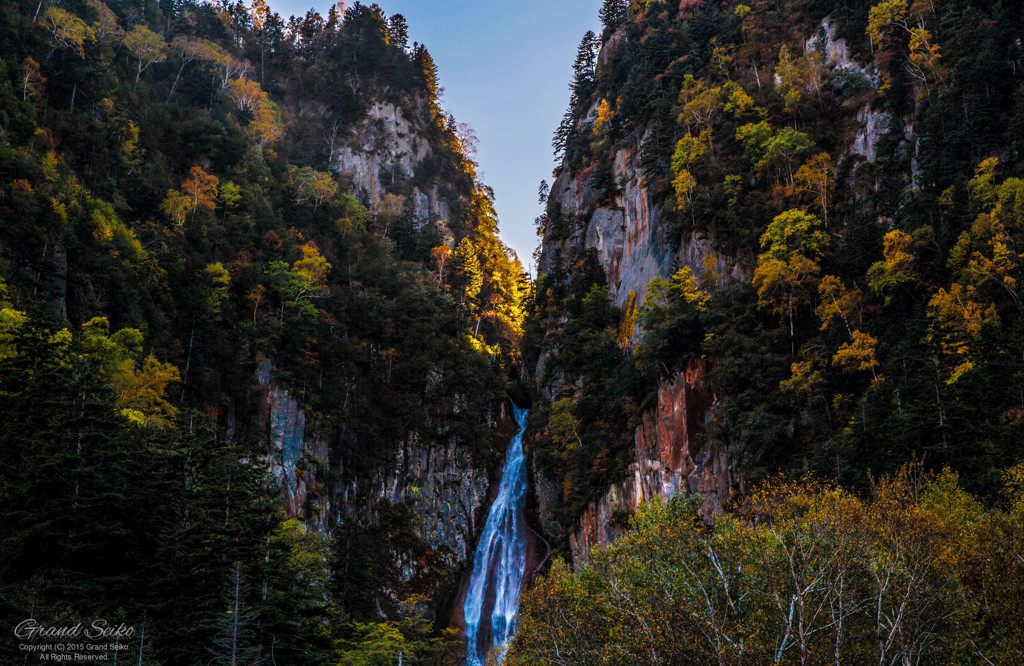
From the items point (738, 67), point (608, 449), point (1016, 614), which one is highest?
point (738, 67)

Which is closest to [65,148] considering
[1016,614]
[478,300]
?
[478,300]

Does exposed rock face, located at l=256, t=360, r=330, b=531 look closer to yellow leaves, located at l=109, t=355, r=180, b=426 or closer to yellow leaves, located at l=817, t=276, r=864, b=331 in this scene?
yellow leaves, located at l=109, t=355, r=180, b=426

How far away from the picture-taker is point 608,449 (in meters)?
45.2

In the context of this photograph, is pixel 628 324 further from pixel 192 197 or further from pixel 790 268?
pixel 192 197

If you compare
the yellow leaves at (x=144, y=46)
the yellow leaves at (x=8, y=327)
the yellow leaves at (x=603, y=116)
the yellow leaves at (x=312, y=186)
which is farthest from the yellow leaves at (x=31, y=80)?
the yellow leaves at (x=603, y=116)

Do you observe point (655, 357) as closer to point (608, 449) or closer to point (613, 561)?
point (608, 449)

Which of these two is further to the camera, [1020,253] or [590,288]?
[590,288]

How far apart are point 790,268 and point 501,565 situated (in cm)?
3059

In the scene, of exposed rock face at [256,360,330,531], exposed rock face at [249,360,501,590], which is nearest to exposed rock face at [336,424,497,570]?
exposed rock face at [249,360,501,590]

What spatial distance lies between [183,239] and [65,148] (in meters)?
8.76

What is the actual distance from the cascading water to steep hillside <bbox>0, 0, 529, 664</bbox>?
5.91 feet

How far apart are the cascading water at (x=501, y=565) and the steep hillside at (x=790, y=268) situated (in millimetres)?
3137

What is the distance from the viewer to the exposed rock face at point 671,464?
35.8 metres

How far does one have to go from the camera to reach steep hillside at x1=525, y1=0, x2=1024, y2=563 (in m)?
27.8
